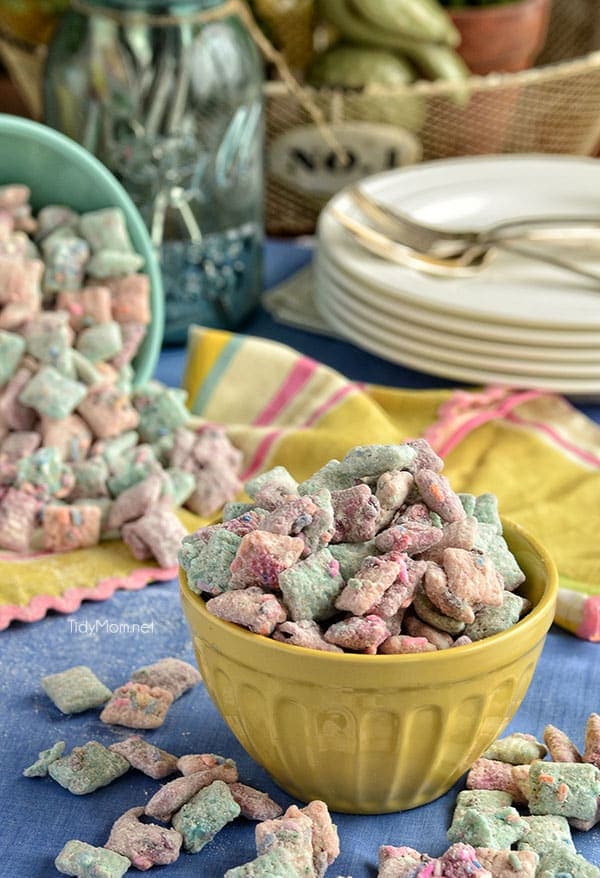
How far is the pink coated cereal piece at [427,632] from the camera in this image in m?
0.79

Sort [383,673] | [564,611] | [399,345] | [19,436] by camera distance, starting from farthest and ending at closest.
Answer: [399,345] → [19,436] → [564,611] → [383,673]

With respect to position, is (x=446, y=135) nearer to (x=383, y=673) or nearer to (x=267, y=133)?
(x=267, y=133)

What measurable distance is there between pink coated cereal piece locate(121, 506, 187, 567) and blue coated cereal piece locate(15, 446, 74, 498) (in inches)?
3.4

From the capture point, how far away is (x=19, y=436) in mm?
1240

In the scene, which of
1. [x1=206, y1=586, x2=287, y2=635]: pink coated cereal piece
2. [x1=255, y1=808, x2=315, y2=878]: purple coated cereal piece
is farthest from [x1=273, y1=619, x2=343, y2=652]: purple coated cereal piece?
[x1=255, y1=808, x2=315, y2=878]: purple coated cereal piece

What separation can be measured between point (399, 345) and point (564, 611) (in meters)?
0.48

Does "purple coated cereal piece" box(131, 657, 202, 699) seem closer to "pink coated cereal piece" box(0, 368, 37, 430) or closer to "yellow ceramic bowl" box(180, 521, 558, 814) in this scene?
"yellow ceramic bowl" box(180, 521, 558, 814)

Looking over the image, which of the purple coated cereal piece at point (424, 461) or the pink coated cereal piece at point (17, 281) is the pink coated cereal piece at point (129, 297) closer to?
the pink coated cereal piece at point (17, 281)

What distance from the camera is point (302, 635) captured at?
77cm

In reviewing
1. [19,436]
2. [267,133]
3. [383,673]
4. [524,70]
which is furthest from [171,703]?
[524,70]

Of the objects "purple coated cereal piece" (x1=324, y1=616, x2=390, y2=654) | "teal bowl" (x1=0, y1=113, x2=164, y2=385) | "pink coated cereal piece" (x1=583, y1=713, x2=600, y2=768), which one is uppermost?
"purple coated cereal piece" (x1=324, y1=616, x2=390, y2=654)

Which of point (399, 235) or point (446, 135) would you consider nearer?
point (399, 235)

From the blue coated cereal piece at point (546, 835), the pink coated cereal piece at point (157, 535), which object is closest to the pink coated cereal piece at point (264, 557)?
the blue coated cereal piece at point (546, 835)

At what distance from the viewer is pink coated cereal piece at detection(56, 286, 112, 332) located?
1.29 m
